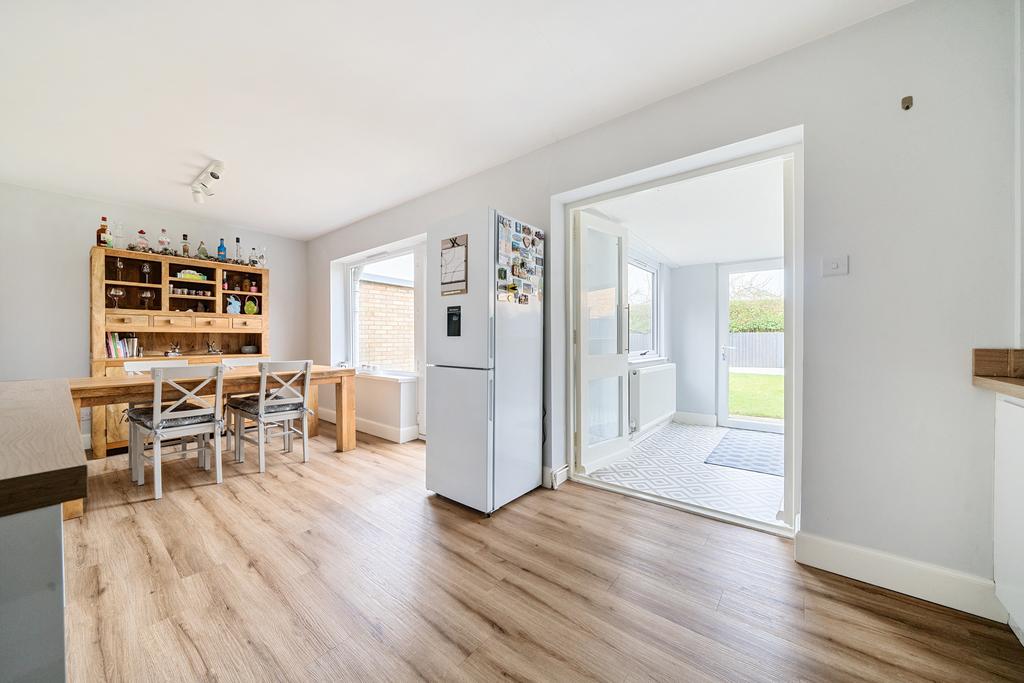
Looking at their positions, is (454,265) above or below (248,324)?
above

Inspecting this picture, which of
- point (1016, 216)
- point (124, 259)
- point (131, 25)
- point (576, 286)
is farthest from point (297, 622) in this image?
point (124, 259)

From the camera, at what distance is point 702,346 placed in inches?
209

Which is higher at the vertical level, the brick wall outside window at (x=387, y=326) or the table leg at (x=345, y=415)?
the brick wall outside window at (x=387, y=326)

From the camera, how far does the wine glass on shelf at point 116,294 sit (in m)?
3.81

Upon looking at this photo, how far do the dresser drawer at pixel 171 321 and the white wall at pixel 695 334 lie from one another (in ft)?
18.7

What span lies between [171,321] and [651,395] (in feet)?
16.9

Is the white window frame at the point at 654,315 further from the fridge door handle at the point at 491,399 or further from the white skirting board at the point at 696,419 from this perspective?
the fridge door handle at the point at 491,399

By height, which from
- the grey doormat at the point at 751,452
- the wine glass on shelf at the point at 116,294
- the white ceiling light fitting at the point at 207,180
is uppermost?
the white ceiling light fitting at the point at 207,180

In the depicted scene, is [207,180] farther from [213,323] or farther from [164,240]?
[213,323]

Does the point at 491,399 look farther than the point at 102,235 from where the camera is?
No

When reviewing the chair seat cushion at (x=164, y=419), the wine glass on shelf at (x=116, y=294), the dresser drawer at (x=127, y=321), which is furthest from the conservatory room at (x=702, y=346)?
the wine glass on shelf at (x=116, y=294)

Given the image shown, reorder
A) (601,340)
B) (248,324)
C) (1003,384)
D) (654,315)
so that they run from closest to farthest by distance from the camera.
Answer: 1. (1003,384)
2. (601,340)
3. (248,324)
4. (654,315)

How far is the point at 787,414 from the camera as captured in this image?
215 centimetres

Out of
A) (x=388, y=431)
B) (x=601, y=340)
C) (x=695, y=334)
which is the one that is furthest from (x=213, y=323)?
(x=695, y=334)
